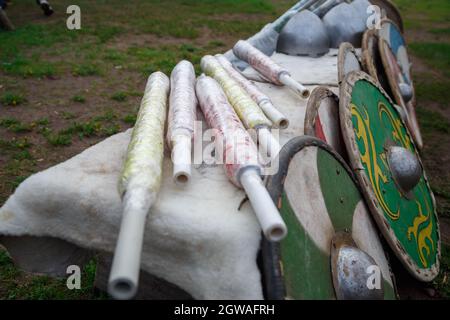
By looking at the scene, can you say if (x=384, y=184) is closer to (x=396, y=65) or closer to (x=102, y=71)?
(x=396, y=65)

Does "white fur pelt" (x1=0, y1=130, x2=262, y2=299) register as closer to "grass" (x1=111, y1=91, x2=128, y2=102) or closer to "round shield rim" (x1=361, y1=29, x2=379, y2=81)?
"round shield rim" (x1=361, y1=29, x2=379, y2=81)

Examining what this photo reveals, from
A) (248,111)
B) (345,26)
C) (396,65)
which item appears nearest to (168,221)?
(248,111)

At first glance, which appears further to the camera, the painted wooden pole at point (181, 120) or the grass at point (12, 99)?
the grass at point (12, 99)

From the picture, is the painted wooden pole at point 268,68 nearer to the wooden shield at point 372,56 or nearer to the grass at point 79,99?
the wooden shield at point 372,56

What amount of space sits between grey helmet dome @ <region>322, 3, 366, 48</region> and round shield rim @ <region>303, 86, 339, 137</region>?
2152mm

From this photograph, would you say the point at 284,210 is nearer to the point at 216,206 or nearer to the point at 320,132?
the point at 216,206

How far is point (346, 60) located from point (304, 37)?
1.02m

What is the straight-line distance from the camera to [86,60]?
6.06 m

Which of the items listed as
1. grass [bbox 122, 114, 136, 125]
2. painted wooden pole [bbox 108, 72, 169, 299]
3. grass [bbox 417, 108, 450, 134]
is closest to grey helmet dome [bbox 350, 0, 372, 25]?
grass [bbox 417, 108, 450, 134]

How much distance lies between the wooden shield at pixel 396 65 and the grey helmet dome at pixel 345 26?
241mm

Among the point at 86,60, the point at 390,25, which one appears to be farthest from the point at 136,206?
the point at 86,60

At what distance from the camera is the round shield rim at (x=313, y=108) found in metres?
2.19

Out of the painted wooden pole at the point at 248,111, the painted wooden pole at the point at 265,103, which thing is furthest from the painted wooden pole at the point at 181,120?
the painted wooden pole at the point at 265,103

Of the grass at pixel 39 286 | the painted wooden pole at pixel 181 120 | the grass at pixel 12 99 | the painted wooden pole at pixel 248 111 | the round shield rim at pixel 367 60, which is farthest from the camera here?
the grass at pixel 12 99
